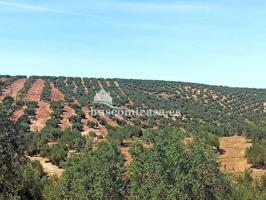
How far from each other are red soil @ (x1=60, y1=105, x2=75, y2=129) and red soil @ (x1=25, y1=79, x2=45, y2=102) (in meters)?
14.0

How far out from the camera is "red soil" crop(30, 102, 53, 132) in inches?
4402

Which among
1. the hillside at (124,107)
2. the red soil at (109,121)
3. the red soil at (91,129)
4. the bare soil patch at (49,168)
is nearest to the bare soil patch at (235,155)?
the hillside at (124,107)

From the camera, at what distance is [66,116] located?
128875mm

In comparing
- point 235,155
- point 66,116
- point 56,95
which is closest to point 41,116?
point 66,116

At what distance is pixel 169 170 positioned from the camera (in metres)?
45.8

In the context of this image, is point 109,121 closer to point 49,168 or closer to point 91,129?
point 91,129

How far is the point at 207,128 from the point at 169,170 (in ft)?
254

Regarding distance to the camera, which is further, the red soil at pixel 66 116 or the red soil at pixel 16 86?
the red soil at pixel 16 86

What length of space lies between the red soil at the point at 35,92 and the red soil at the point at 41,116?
29.4 ft

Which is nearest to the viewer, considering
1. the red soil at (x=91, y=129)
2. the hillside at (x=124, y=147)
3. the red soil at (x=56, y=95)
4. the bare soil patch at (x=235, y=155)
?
the hillside at (x=124, y=147)

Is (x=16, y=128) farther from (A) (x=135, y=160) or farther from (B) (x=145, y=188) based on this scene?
(A) (x=135, y=160)

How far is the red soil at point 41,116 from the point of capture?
112 meters

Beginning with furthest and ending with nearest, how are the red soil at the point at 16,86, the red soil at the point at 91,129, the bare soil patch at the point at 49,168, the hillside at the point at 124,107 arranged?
the red soil at the point at 16,86 → the hillside at the point at 124,107 → the red soil at the point at 91,129 → the bare soil patch at the point at 49,168

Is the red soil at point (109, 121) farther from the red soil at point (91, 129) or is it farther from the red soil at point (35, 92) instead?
the red soil at point (35, 92)
